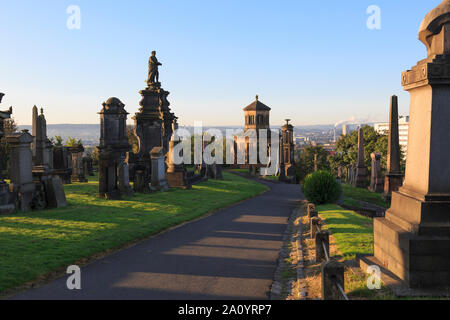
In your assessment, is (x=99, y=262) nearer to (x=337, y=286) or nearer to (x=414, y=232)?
(x=337, y=286)

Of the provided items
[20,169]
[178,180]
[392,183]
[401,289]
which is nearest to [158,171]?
[178,180]

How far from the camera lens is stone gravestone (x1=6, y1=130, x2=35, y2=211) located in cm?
1502

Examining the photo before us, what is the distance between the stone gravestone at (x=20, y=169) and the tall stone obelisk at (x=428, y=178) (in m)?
14.1

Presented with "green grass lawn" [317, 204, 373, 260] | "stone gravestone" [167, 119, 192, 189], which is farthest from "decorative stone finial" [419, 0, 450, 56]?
"stone gravestone" [167, 119, 192, 189]

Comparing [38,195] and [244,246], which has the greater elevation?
[38,195]

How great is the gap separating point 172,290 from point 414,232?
181 inches

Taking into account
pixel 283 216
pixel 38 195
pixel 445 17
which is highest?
pixel 445 17

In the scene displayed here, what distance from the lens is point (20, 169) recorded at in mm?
15188

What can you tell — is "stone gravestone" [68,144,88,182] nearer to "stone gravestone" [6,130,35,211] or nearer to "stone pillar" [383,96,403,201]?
"stone gravestone" [6,130,35,211]

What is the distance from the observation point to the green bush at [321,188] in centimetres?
1955

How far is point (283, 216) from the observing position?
17.1 m

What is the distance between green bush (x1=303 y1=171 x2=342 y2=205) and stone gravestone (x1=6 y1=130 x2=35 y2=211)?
13485 millimetres
